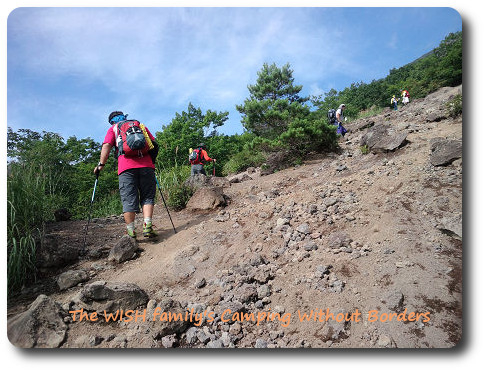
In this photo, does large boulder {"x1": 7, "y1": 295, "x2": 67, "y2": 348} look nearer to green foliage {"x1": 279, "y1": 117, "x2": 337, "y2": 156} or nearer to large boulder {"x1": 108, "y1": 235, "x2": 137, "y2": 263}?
large boulder {"x1": 108, "y1": 235, "x2": 137, "y2": 263}

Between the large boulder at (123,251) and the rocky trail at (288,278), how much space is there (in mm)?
12

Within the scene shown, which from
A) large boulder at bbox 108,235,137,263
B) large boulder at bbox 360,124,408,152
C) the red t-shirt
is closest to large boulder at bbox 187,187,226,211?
the red t-shirt

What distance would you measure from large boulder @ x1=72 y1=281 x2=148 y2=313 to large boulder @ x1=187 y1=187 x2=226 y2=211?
2820 mm

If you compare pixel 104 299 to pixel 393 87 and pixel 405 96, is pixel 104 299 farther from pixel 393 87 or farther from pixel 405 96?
pixel 393 87

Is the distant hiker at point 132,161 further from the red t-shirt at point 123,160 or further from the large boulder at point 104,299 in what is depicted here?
the large boulder at point 104,299

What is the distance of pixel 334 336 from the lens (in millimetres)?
1643

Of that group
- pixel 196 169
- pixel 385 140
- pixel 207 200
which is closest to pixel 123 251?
pixel 207 200

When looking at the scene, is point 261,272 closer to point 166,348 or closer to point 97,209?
point 166,348

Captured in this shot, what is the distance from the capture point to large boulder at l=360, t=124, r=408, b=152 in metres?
4.78

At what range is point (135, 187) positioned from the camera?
136 inches

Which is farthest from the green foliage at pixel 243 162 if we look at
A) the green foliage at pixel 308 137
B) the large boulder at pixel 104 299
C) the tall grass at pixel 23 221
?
the large boulder at pixel 104 299

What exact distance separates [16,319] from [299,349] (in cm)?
191

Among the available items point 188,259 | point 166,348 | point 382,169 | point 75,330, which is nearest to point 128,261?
point 188,259

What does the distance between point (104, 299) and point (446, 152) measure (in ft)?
11.8
